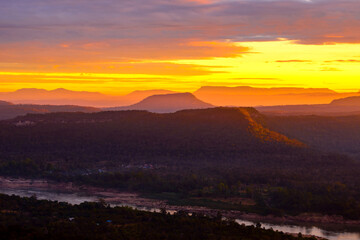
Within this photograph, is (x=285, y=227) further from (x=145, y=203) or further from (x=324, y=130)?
(x=324, y=130)

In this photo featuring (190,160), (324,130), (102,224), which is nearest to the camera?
(102,224)

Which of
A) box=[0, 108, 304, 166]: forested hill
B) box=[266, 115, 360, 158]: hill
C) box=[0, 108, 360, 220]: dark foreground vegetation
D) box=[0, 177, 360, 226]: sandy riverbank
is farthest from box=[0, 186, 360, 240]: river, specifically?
box=[266, 115, 360, 158]: hill

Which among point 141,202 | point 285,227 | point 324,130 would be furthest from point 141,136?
point 285,227

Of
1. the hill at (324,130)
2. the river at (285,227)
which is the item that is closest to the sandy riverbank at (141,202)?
the river at (285,227)

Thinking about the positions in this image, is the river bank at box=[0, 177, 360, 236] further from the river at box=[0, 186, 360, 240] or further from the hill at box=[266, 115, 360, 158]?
the hill at box=[266, 115, 360, 158]

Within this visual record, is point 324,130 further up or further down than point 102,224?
further up

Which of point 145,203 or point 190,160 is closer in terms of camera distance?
point 145,203
